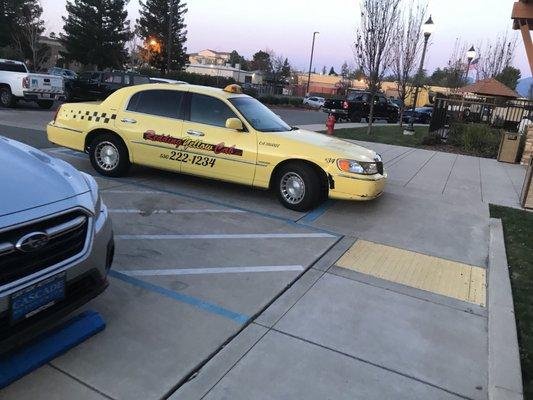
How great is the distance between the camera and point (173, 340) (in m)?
3.42

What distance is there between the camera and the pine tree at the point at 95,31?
153 ft

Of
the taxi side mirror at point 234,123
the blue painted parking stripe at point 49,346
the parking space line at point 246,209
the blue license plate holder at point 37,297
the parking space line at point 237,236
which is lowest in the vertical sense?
the parking space line at point 246,209

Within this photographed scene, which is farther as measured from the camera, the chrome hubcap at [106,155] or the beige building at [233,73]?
the beige building at [233,73]

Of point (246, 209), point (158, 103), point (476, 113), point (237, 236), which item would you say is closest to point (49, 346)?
point (237, 236)

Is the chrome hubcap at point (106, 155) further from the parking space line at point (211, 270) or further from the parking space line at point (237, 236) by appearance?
the parking space line at point (211, 270)

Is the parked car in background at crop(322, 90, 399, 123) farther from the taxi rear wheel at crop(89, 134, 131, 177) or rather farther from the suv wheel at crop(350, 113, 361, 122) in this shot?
the taxi rear wheel at crop(89, 134, 131, 177)

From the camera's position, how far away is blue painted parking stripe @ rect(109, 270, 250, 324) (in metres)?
3.82

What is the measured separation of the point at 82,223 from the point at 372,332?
2.33 meters

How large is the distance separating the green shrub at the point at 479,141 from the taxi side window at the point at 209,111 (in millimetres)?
10816

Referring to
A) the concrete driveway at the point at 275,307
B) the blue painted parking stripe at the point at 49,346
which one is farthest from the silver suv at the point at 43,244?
the concrete driveway at the point at 275,307

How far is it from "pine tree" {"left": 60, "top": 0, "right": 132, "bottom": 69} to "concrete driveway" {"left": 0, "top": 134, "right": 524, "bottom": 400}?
45.1 m

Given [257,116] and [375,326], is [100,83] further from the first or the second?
[375,326]

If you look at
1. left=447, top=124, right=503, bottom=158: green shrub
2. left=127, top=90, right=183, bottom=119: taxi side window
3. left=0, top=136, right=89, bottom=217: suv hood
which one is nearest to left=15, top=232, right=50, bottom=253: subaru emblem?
left=0, top=136, right=89, bottom=217: suv hood

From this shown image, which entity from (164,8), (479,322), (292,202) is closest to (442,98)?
(292,202)
